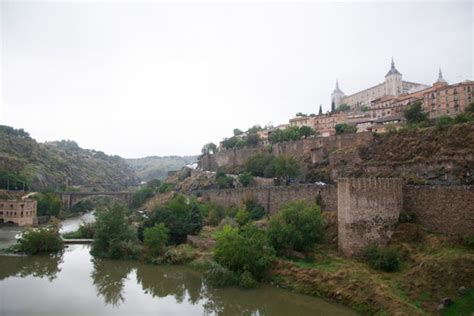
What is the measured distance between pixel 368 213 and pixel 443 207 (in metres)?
4.58

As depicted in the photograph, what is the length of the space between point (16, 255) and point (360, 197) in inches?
1202

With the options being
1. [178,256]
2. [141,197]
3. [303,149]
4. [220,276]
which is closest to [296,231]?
[220,276]

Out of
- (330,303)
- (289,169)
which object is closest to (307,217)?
(330,303)

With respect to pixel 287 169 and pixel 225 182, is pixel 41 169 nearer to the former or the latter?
pixel 225 182

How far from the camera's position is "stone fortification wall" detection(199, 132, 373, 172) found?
164 feet

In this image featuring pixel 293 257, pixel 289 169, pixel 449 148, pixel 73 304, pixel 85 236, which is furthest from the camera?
pixel 289 169

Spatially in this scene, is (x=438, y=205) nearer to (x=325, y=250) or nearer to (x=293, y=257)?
(x=325, y=250)

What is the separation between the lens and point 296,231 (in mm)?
26328

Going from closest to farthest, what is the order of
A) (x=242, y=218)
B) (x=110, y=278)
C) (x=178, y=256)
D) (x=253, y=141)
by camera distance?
(x=110, y=278) → (x=178, y=256) → (x=242, y=218) → (x=253, y=141)

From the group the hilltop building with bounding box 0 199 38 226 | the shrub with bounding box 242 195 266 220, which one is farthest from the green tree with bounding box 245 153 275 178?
the hilltop building with bounding box 0 199 38 226

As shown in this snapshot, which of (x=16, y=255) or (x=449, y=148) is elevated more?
(x=449, y=148)

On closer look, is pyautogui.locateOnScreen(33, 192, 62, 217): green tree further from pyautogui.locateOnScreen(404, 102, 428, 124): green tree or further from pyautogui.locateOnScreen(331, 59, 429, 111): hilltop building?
pyautogui.locateOnScreen(331, 59, 429, 111): hilltop building

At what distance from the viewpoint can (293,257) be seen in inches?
1024

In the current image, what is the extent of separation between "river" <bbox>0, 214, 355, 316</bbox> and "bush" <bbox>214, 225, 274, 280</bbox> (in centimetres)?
132
